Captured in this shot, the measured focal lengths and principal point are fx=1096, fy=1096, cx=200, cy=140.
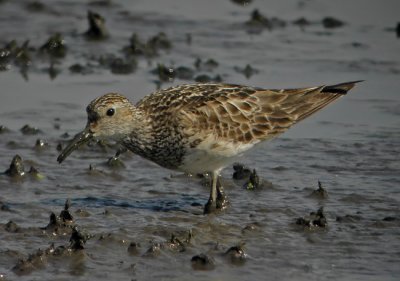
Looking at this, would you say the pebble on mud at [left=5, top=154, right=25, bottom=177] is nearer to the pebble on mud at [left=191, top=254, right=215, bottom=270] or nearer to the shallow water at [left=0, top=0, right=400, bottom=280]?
the shallow water at [left=0, top=0, right=400, bottom=280]

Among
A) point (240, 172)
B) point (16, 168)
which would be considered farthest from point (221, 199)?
point (16, 168)

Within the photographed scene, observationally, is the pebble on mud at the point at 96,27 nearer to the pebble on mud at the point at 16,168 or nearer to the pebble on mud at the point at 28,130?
the pebble on mud at the point at 28,130

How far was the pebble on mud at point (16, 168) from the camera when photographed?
44.5ft

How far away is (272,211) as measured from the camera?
12.8 meters

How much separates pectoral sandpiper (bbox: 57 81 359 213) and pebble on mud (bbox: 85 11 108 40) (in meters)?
6.39

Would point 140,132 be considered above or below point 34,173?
above

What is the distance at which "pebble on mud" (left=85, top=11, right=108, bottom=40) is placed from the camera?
19438 millimetres

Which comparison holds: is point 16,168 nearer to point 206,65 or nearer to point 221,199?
point 221,199

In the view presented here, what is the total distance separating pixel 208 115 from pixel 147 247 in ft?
7.06

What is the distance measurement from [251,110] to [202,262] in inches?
116

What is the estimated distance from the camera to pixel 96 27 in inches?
769

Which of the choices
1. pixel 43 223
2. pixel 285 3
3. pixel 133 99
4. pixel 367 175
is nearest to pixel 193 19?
pixel 285 3

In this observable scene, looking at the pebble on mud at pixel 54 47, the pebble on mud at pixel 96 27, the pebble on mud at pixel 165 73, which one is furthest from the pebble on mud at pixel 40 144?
the pebble on mud at pixel 96 27

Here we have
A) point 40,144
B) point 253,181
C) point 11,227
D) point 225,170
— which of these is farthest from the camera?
point 40,144
